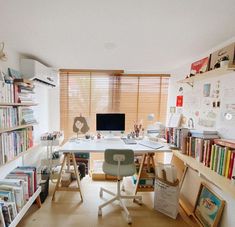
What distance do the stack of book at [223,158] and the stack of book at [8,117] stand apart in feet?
7.26

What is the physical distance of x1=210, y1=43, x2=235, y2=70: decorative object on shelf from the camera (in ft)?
5.02

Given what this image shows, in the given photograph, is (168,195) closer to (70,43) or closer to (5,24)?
(70,43)

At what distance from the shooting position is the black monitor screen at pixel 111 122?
9.26ft

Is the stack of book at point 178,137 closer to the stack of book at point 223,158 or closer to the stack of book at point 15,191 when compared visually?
the stack of book at point 223,158

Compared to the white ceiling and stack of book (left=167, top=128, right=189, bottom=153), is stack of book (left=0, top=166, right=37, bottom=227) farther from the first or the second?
stack of book (left=167, top=128, right=189, bottom=153)

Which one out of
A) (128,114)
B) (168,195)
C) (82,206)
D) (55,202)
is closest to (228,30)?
(168,195)

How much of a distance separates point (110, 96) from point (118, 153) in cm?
165

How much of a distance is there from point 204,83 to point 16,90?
92.0 inches

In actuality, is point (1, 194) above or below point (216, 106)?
below

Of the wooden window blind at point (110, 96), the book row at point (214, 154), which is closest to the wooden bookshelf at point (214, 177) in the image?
the book row at point (214, 154)

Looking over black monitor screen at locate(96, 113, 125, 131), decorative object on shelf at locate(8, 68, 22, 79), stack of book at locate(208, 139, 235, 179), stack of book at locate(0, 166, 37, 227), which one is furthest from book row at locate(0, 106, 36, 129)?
stack of book at locate(208, 139, 235, 179)

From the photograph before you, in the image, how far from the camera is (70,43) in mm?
1819

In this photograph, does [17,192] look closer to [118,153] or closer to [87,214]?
[87,214]

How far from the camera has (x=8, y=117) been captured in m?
1.78
